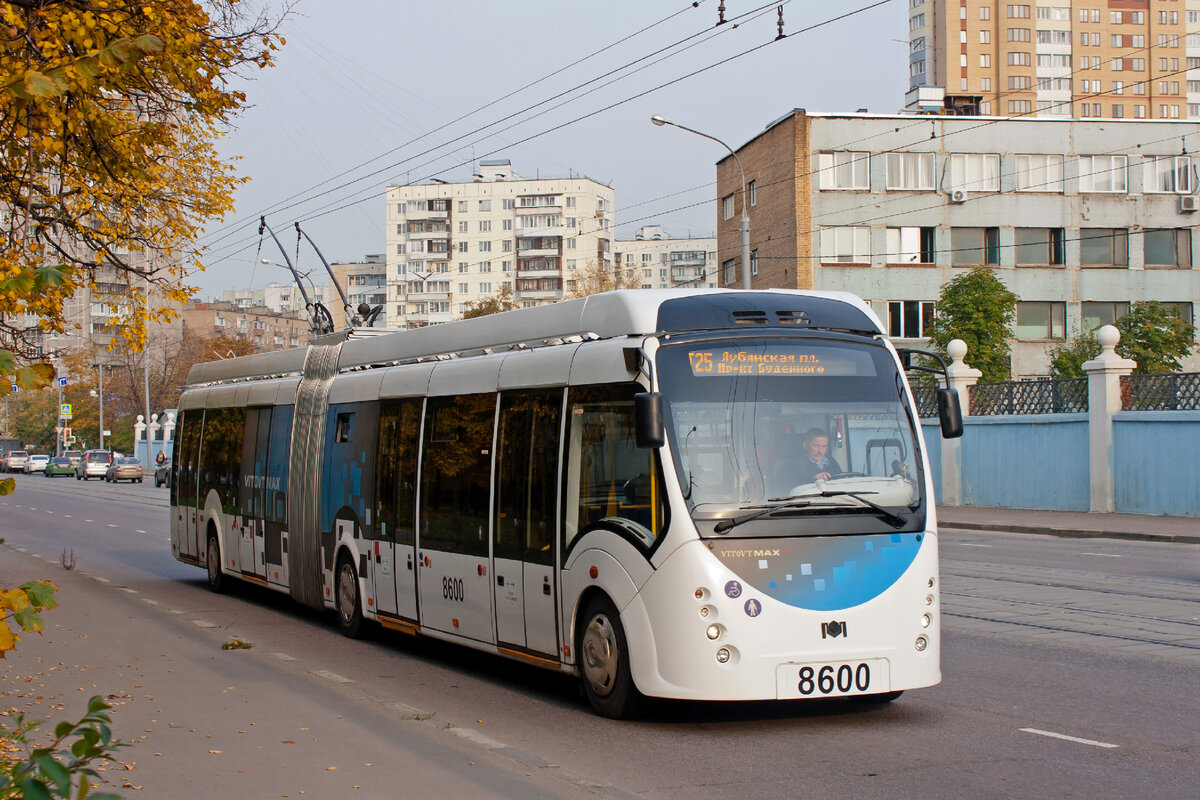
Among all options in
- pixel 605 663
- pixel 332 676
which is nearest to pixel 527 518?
pixel 605 663

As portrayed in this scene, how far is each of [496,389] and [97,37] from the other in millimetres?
3787

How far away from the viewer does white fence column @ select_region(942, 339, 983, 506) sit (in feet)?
104

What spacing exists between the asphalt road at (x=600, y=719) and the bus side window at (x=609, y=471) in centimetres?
125

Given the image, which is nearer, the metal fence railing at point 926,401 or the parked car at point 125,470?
the metal fence railing at point 926,401

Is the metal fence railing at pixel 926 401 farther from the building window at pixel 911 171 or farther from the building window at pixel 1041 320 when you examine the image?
Answer: the building window at pixel 1041 320

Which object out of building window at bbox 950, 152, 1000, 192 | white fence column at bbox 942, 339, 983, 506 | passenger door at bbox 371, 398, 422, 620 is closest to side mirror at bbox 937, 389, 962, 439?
passenger door at bbox 371, 398, 422, 620

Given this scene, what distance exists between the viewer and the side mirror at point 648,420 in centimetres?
772

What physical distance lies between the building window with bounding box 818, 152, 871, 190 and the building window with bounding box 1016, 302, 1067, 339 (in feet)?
29.5

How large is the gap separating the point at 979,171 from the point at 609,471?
170ft

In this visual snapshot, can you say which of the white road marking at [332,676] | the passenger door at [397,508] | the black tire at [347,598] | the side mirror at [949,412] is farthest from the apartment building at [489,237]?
the side mirror at [949,412]

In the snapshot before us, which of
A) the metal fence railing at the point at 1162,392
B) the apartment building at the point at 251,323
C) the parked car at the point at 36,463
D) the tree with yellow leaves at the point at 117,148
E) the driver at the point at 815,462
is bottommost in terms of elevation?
the parked car at the point at 36,463

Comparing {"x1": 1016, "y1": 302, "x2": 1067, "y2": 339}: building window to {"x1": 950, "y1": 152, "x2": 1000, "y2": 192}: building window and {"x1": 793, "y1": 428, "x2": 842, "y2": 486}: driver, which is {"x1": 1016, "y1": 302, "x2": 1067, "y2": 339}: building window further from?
{"x1": 793, "y1": 428, "x2": 842, "y2": 486}: driver

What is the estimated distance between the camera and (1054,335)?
57.8 metres

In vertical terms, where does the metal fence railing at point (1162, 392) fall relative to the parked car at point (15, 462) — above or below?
above
